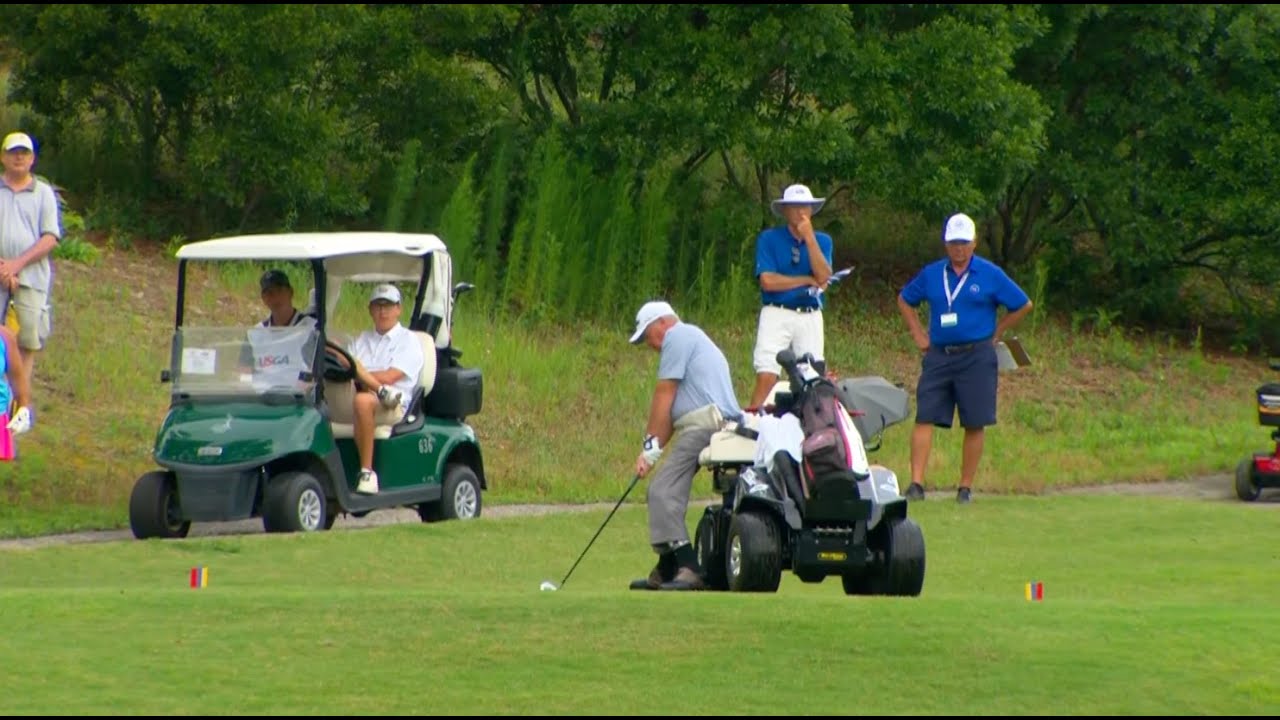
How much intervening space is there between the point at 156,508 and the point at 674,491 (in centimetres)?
436

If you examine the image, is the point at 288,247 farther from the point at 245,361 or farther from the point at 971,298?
the point at 971,298

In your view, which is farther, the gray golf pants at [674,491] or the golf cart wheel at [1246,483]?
the golf cart wheel at [1246,483]

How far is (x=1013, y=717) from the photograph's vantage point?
7961 mm

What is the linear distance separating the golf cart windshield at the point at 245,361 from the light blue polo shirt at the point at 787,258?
3.24 metres

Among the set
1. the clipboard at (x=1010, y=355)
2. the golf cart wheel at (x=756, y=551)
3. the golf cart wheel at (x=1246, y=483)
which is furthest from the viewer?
the golf cart wheel at (x=1246, y=483)

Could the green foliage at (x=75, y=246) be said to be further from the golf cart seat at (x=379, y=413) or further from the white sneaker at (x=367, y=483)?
the white sneaker at (x=367, y=483)

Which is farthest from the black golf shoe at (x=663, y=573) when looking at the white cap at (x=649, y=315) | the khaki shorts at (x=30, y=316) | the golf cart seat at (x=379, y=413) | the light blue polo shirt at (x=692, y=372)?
the khaki shorts at (x=30, y=316)

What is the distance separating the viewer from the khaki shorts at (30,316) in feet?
51.9

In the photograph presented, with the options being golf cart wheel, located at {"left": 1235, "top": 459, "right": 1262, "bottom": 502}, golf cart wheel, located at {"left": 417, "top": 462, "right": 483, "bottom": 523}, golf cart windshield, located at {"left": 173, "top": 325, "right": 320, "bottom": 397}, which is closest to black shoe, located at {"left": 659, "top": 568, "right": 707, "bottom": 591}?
golf cart windshield, located at {"left": 173, "top": 325, "right": 320, "bottom": 397}

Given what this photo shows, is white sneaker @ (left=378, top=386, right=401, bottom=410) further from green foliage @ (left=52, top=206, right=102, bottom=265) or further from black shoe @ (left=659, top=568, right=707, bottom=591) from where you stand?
green foliage @ (left=52, top=206, right=102, bottom=265)

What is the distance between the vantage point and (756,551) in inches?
440

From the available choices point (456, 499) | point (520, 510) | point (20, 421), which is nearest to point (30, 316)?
point (20, 421)

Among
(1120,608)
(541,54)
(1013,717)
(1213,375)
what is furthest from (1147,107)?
(1013,717)

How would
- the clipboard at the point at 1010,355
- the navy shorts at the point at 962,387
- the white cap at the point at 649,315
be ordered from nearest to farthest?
the white cap at the point at 649,315
the navy shorts at the point at 962,387
the clipboard at the point at 1010,355
